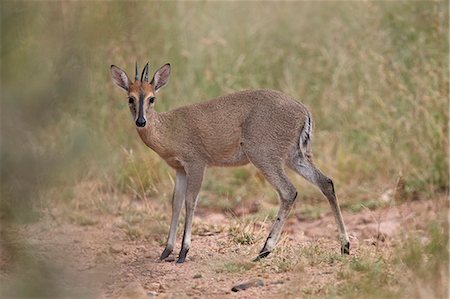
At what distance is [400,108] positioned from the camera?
11.0 metres

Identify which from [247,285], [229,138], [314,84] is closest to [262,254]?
[247,285]

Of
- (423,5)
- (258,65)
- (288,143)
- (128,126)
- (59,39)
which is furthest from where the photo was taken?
(258,65)

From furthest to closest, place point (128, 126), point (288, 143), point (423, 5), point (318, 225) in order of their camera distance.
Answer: point (423, 5)
point (128, 126)
point (318, 225)
point (288, 143)

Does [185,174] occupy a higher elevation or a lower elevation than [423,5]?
lower

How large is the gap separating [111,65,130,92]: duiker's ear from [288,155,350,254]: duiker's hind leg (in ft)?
5.22

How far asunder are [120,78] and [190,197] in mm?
1225

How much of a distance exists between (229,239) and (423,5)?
199 inches

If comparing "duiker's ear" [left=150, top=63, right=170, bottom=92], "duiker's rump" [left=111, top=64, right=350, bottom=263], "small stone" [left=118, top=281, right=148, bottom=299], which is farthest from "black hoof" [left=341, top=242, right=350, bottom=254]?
"duiker's ear" [left=150, top=63, right=170, bottom=92]

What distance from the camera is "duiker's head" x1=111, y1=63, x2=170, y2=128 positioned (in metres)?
7.58

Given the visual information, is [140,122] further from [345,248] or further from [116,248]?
[345,248]

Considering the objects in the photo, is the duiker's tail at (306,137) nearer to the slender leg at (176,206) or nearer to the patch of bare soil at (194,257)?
the patch of bare soil at (194,257)

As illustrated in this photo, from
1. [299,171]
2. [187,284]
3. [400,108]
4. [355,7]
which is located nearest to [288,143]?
[299,171]

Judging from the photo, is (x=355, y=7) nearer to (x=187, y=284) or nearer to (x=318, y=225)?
(x=318, y=225)

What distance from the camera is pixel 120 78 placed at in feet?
26.1
